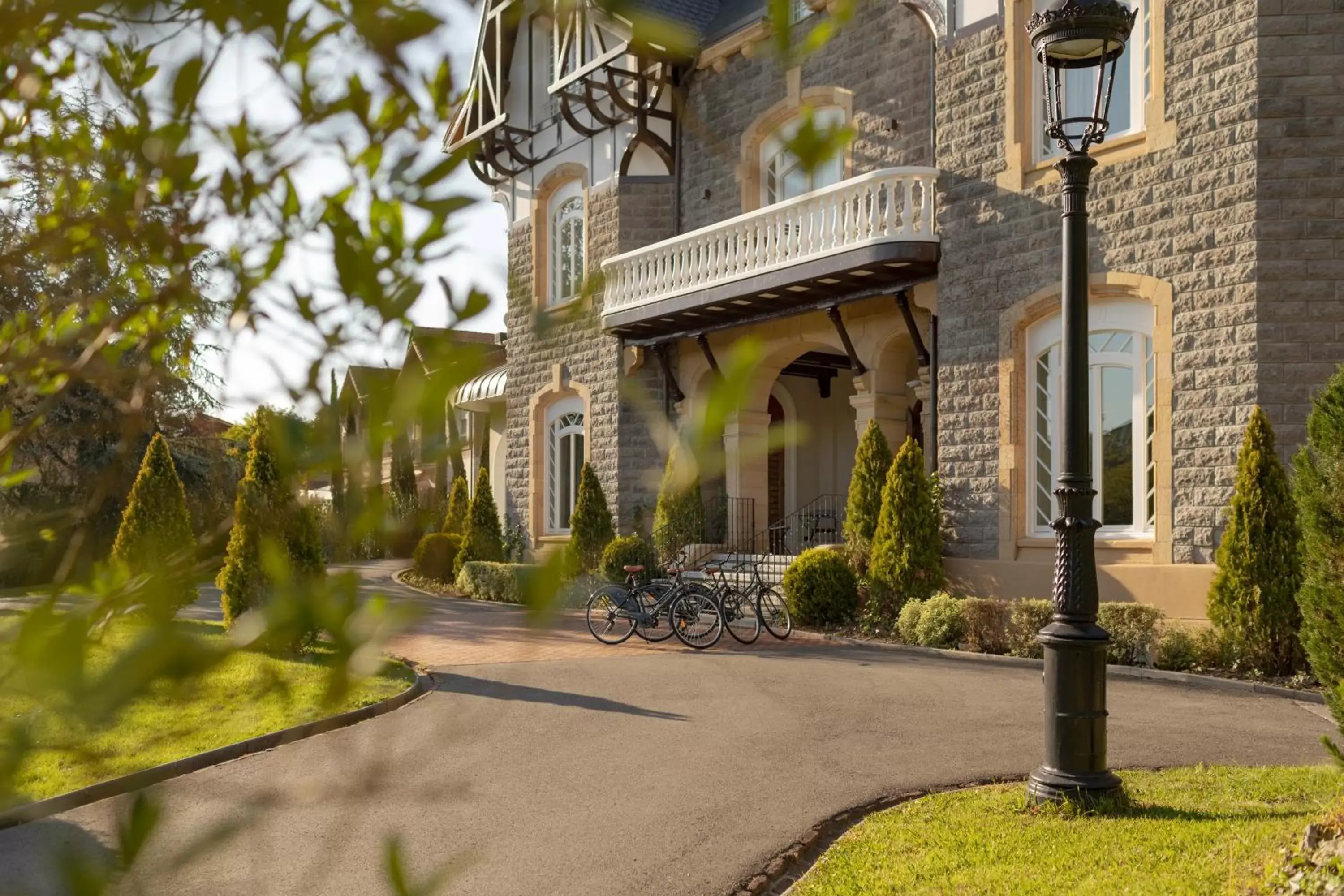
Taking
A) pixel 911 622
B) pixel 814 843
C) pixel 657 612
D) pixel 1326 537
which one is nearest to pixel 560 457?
pixel 657 612

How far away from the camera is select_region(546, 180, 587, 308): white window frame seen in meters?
21.6

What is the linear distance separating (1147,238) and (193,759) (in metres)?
10.3

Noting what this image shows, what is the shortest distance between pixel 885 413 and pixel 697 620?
16.1 ft

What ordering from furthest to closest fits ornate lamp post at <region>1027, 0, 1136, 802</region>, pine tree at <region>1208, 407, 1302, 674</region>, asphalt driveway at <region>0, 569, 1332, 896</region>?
pine tree at <region>1208, 407, 1302, 674</region> → ornate lamp post at <region>1027, 0, 1136, 802</region> → asphalt driveway at <region>0, 569, 1332, 896</region>

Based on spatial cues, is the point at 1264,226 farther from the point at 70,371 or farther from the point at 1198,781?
the point at 70,371

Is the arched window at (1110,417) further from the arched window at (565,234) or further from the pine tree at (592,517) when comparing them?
the arched window at (565,234)

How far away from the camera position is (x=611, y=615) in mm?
13859

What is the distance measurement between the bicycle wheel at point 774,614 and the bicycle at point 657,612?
1.95ft

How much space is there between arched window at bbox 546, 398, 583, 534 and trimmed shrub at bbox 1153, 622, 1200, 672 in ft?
39.4

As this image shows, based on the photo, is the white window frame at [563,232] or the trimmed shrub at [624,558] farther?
the white window frame at [563,232]

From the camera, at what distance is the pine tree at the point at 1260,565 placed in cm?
1069

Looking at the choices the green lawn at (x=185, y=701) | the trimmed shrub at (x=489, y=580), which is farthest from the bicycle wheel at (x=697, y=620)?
the green lawn at (x=185, y=701)

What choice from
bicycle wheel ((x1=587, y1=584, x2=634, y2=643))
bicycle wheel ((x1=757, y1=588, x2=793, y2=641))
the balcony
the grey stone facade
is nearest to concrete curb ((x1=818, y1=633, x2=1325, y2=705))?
bicycle wheel ((x1=757, y1=588, x2=793, y2=641))

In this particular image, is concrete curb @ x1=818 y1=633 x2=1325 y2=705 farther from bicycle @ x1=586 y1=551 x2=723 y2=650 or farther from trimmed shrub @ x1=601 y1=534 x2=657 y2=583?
trimmed shrub @ x1=601 y1=534 x2=657 y2=583
